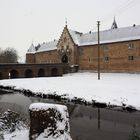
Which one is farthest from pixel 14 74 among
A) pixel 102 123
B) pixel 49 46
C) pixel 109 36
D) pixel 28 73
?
pixel 102 123

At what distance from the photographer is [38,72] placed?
1634 inches

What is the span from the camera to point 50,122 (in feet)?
16.3

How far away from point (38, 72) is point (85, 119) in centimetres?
2900

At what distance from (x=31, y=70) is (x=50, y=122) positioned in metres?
35.8

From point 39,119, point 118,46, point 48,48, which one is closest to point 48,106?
point 39,119

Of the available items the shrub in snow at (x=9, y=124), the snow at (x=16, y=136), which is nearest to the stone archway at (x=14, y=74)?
the shrub in snow at (x=9, y=124)

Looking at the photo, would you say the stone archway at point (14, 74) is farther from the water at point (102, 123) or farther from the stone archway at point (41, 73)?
the water at point (102, 123)

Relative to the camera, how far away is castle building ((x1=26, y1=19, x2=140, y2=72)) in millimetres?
37906

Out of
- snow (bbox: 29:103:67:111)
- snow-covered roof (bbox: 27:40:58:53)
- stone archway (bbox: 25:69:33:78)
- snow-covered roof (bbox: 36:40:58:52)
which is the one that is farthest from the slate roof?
snow (bbox: 29:103:67:111)

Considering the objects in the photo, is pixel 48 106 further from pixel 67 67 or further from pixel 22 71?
pixel 67 67

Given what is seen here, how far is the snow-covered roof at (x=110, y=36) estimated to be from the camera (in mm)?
38750

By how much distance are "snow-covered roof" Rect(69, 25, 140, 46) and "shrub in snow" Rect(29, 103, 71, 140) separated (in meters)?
34.9

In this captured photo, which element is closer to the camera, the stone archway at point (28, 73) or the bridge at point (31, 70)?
the bridge at point (31, 70)

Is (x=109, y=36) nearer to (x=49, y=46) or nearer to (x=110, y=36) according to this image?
(x=110, y=36)
